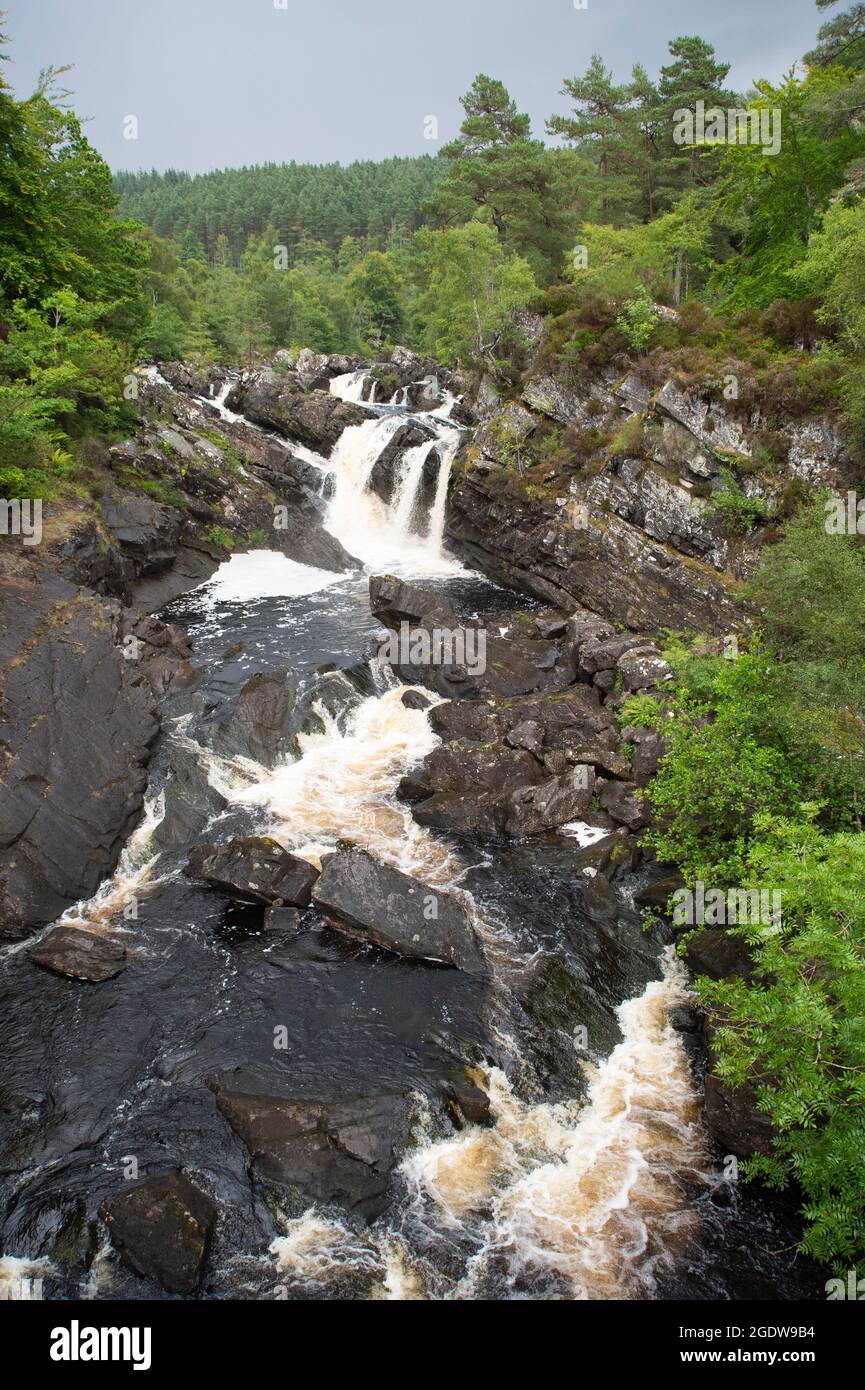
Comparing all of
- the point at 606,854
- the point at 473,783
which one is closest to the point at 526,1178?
the point at 606,854

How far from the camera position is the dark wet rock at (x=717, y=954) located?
1260 centimetres

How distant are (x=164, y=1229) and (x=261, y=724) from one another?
1309cm

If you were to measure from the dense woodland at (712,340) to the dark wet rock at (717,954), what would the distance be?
1003 millimetres

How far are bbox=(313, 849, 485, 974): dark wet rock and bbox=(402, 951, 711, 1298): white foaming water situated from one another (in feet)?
9.04

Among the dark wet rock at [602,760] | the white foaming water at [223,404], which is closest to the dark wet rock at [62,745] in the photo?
the dark wet rock at [602,760]

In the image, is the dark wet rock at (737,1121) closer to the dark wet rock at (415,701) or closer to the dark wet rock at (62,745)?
Answer: the dark wet rock at (62,745)

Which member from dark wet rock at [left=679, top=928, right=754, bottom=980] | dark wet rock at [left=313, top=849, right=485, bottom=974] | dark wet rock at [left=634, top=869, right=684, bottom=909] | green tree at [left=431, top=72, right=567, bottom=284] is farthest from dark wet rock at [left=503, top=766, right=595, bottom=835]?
green tree at [left=431, top=72, right=567, bottom=284]

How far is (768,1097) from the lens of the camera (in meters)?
8.29

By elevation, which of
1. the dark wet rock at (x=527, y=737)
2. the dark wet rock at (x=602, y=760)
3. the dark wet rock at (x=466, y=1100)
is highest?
the dark wet rock at (x=527, y=737)

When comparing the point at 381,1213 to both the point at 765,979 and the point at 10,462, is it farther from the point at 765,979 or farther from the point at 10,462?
the point at 10,462

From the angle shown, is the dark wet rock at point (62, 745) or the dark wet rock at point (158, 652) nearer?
the dark wet rock at point (62, 745)

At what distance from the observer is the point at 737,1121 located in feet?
32.9

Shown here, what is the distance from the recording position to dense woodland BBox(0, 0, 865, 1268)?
28.9 feet

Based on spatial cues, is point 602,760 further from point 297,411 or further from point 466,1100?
point 297,411
